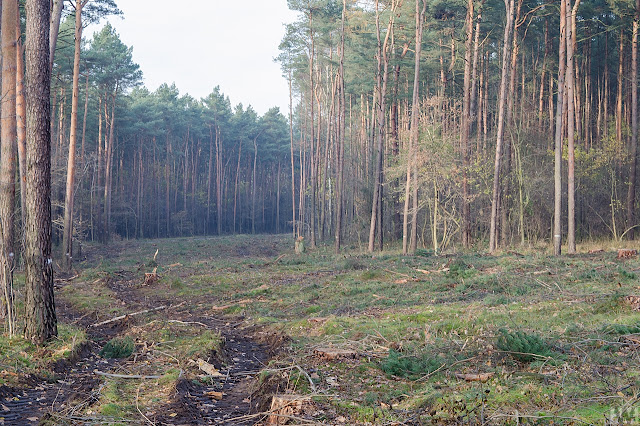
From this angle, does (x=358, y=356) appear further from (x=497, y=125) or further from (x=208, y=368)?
(x=497, y=125)

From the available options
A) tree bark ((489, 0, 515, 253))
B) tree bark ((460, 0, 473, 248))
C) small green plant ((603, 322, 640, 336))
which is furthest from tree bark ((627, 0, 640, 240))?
small green plant ((603, 322, 640, 336))

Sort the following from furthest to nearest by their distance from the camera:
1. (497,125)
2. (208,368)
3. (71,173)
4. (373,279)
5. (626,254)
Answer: (497,125)
(71,173)
(626,254)
(373,279)
(208,368)

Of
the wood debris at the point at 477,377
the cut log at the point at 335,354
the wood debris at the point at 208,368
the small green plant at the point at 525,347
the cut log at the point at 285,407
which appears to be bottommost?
the wood debris at the point at 208,368

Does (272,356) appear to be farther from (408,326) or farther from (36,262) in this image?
(36,262)

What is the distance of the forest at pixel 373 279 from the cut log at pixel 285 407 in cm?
4

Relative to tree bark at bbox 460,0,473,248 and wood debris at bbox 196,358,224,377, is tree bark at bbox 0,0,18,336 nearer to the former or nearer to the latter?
wood debris at bbox 196,358,224,377

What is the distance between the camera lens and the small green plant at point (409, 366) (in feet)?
21.2

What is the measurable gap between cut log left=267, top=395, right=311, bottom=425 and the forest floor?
0.02m

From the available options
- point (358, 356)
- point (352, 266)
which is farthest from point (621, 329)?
point (352, 266)

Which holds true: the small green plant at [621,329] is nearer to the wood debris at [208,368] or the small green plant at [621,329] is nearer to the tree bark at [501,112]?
the wood debris at [208,368]

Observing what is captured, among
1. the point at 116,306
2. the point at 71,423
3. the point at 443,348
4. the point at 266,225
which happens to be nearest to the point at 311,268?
the point at 116,306

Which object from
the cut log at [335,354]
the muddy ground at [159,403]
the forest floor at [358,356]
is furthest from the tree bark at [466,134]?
the cut log at [335,354]

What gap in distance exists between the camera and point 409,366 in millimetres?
6629

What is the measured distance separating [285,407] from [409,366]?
1971 mm
